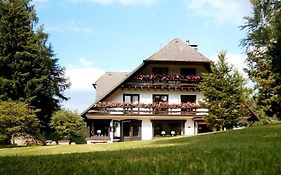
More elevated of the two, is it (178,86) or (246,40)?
(246,40)

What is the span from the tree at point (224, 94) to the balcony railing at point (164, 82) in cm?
594

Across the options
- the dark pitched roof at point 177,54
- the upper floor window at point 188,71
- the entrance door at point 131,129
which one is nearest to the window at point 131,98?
the entrance door at point 131,129

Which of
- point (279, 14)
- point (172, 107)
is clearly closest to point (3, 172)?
point (279, 14)

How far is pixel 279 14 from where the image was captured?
23.9 meters

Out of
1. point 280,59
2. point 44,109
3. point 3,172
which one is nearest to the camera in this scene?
point 3,172

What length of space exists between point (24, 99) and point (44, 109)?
480cm

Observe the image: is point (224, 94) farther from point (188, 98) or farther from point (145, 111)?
point (145, 111)

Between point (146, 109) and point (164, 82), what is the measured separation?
3.23 m

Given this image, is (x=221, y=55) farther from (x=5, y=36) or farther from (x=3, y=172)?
(x=3, y=172)

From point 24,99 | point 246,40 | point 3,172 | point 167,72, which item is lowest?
point 3,172

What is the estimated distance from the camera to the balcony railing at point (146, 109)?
39969mm

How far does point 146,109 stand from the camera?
1607 inches

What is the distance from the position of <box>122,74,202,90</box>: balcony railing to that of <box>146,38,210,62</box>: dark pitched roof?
1.69m

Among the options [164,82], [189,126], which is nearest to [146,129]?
[189,126]
